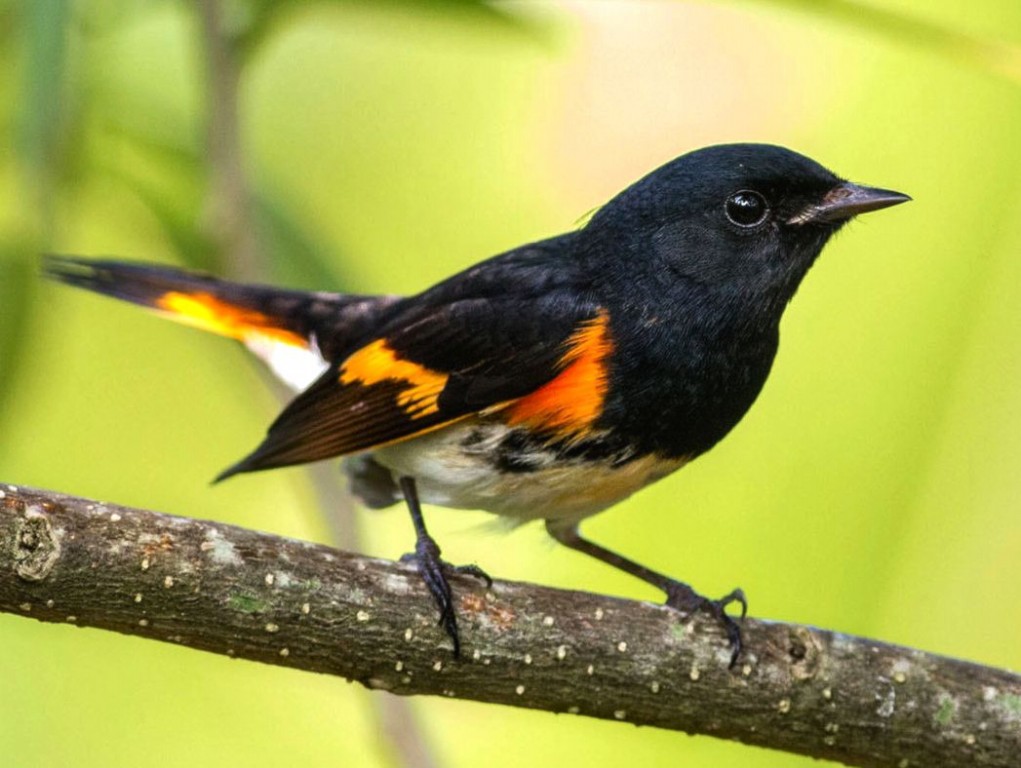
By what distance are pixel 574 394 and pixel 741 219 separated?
0.48m

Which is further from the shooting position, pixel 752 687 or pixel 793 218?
pixel 793 218

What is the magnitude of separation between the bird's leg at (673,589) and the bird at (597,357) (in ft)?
0.04

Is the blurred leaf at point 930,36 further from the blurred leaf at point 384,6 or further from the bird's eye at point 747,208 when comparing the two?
the blurred leaf at point 384,6

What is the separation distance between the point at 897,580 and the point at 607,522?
754 millimetres

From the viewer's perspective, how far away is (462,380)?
2609mm

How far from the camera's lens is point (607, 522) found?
3287mm

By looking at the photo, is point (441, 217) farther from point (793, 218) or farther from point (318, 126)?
point (793, 218)

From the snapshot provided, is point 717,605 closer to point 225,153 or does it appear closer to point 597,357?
point 597,357

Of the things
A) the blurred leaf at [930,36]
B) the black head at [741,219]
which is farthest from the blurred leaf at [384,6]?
the blurred leaf at [930,36]

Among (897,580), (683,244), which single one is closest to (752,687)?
(897,580)

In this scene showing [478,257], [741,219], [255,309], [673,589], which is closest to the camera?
[741,219]

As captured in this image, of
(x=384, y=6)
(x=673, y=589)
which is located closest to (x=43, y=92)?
(x=384, y=6)

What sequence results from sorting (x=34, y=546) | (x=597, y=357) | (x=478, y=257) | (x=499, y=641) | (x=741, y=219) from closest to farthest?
1. (x=34, y=546)
2. (x=499, y=641)
3. (x=597, y=357)
4. (x=741, y=219)
5. (x=478, y=257)

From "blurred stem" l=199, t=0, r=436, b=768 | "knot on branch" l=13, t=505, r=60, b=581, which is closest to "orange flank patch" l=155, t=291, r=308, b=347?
"blurred stem" l=199, t=0, r=436, b=768
